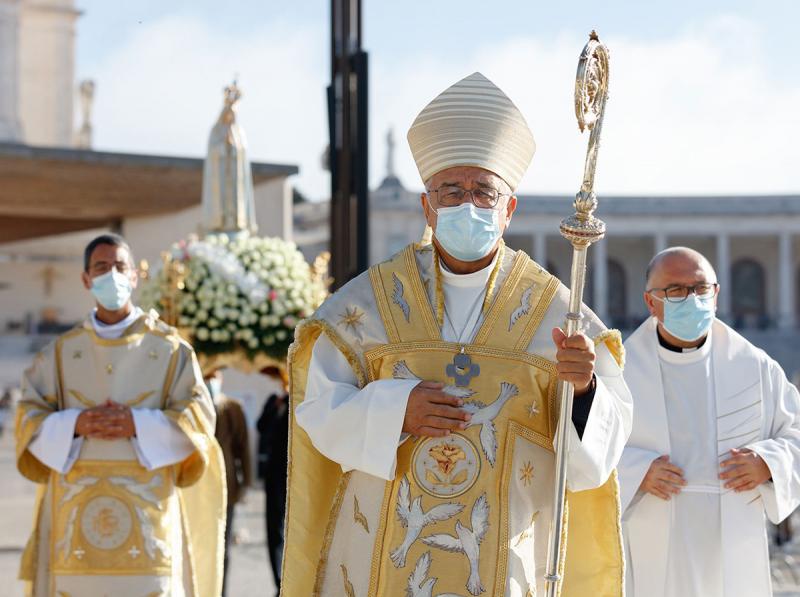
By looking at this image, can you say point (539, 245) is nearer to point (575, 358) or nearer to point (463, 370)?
point (463, 370)

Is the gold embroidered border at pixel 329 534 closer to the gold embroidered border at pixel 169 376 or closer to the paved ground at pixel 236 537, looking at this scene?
the gold embroidered border at pixel 169 376

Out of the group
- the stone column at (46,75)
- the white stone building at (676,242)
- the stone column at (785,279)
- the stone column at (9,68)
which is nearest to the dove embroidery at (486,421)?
the stone column at (9,68)

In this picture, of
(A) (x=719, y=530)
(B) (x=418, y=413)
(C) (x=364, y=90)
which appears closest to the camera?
(B) (x=418, y=413)

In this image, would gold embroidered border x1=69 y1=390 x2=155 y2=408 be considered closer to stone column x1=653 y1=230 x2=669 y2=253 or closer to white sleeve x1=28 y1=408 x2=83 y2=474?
white sleeve x1=28 y1=408 x2=83 y2=474

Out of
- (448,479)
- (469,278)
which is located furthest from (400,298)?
(448,479)

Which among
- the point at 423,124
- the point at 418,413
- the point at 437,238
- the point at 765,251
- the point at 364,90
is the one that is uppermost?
the point at 765,251

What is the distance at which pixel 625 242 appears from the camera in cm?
6331

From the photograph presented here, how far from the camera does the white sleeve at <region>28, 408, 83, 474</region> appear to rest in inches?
240

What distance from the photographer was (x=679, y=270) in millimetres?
5375

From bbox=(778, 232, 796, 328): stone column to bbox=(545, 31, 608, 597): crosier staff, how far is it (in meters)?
57.3

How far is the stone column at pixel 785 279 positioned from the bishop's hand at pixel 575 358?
5741 centimetres

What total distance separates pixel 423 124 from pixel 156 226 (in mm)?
16488

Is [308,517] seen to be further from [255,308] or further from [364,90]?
[364,90]

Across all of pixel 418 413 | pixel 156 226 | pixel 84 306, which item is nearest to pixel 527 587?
pixel 418 413
